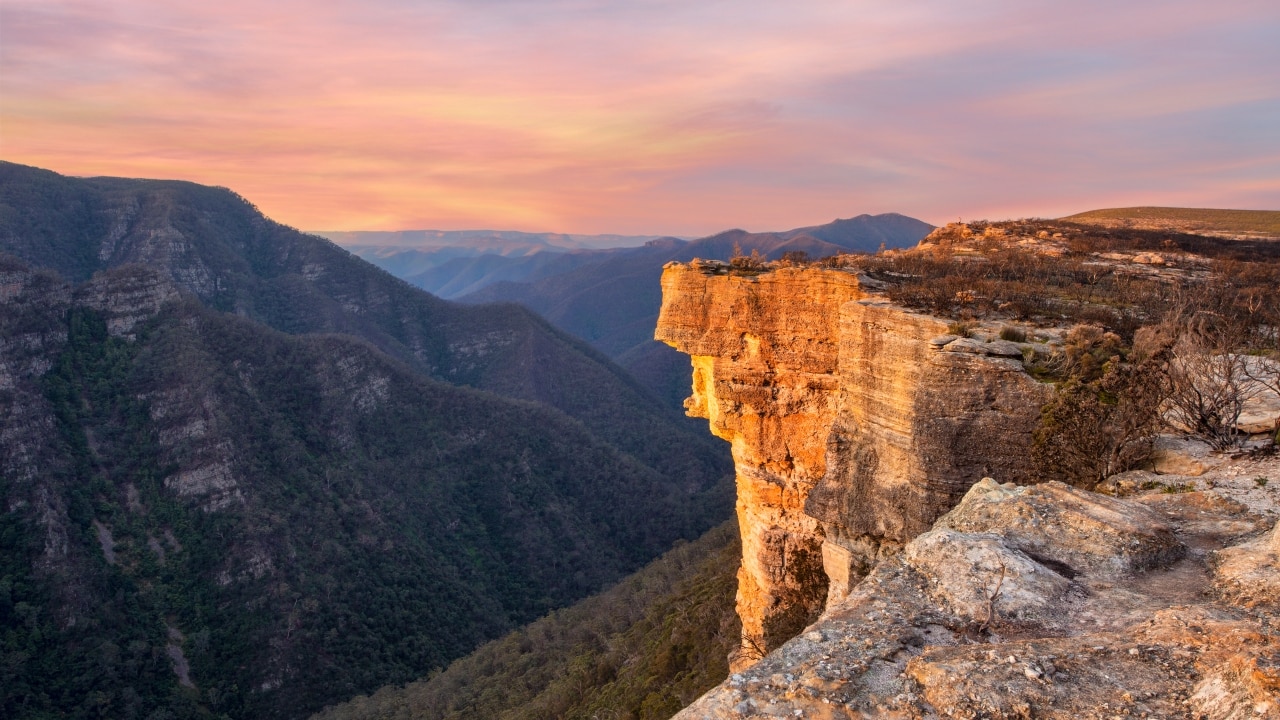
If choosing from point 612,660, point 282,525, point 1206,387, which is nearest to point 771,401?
point 1206,387

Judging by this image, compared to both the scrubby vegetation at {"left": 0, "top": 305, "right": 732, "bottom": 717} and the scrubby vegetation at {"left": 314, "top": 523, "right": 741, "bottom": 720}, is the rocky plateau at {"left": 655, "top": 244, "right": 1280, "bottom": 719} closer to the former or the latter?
the scrubby vegetation at {"left": 314, "top": 523, "right": 741, "bottom": 720}

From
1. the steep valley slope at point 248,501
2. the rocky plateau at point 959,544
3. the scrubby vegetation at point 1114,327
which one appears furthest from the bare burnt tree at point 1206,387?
the steep valley slope at point 248,501

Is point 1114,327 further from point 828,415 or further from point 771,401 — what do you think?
point 771,401

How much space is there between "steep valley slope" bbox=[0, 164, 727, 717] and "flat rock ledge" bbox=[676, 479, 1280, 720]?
67761mm

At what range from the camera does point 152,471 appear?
7425cm

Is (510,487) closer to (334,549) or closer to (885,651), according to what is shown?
(334,549)

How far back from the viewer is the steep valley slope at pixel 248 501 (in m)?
60.9

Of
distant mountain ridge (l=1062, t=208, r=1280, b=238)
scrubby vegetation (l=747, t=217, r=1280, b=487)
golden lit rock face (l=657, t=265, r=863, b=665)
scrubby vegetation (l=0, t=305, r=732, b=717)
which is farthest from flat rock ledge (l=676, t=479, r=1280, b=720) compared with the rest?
scrubby vegetation (l=0, t=305, r=732, b=717)

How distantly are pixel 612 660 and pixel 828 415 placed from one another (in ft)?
86.9

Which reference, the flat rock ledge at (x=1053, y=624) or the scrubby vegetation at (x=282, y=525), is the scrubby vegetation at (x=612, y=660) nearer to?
the scrubby vegetation at (x=282, y=525)

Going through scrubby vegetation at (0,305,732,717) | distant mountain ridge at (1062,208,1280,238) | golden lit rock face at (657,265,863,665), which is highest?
distant mountain ridge at (1062,208,1280,238)

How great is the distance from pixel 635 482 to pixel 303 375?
49078 mm

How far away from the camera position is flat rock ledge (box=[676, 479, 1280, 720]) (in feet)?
18.6

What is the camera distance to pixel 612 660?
39.2 m
